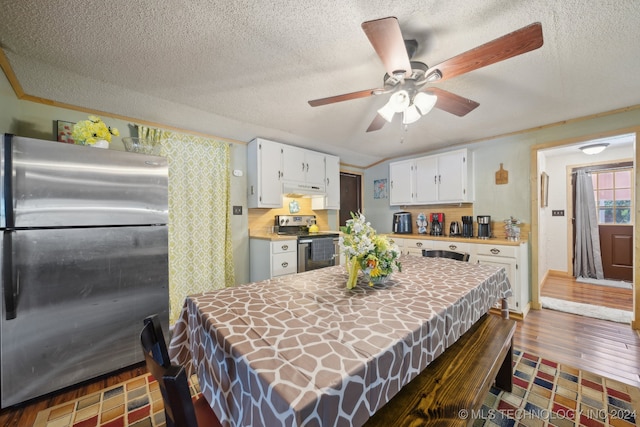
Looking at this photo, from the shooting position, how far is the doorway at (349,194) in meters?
4.72

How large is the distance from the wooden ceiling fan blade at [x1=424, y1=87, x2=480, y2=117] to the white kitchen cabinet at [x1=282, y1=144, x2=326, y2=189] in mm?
2105

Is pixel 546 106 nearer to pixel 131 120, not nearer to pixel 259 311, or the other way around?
pixel 259 311

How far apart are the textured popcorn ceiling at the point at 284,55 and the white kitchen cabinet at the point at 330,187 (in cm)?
130

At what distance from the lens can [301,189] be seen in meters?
3.61

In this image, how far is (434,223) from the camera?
392cm

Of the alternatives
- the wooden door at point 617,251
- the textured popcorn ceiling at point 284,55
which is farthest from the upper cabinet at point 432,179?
the wooden door at point 617,251

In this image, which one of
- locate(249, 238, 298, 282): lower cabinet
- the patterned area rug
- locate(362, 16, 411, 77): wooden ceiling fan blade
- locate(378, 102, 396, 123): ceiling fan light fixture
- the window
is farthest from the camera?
the window

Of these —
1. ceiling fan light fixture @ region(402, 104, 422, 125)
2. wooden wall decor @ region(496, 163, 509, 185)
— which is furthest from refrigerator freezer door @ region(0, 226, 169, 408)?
wooden wall decor @ region(496, 163, 509, 185)

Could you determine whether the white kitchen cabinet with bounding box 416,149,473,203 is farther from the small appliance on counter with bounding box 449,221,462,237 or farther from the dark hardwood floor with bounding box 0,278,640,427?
the dark hardwood floor with bounding box 0,278,640,427

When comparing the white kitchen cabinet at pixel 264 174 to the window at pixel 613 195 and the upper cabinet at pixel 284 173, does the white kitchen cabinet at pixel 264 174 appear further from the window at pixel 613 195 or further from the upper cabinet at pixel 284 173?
the window at pixel 613 195

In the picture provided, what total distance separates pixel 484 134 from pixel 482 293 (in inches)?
104

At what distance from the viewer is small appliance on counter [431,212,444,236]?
3.87 m

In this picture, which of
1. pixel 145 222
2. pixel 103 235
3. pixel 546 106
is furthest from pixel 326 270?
pixel 546 106

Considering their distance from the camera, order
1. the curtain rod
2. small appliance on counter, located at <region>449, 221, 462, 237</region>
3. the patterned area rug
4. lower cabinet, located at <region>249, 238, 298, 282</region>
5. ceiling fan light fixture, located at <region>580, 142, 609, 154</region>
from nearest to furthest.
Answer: the patterned area rug → lower cabinet, located at <region>249, 238, 298, 282</region> → ceiling fan light fixture, located at <region>580, 142, 609, 154</region> → small appliance on counter, located at <region>449, 221, 462, 237</region> → the curtain rod
